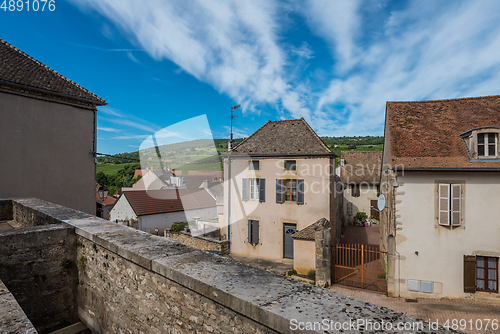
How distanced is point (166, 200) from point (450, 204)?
23656 mm

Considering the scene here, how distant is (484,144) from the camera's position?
9453 mm

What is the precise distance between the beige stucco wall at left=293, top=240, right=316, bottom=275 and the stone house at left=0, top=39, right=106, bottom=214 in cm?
924

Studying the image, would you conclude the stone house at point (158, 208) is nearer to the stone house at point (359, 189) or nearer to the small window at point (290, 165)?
the small window at point (290, 165)

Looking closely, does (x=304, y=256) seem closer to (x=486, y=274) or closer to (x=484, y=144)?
(x=486, y=274)

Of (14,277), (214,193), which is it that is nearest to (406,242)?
(14,277)

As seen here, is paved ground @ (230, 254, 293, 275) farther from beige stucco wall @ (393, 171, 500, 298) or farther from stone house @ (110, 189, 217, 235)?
stone house @ (110, 189, 217, 235)

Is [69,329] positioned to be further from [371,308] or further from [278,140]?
[278,140]

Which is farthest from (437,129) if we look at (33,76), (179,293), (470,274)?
(33,76)

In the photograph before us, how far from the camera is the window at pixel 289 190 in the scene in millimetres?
15102

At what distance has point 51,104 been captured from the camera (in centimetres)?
959

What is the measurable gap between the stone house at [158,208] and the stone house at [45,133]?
43.0 ft

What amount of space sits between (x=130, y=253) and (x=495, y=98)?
14.9 m

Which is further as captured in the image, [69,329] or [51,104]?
[51,104]

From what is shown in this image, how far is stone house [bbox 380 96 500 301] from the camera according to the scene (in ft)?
30.5
